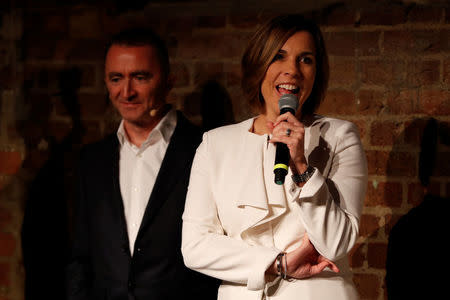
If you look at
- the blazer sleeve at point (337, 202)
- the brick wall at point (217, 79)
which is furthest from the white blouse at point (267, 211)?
the brick wall at point (217, 79)

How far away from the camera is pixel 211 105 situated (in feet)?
8.39

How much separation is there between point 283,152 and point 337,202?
0.31 m

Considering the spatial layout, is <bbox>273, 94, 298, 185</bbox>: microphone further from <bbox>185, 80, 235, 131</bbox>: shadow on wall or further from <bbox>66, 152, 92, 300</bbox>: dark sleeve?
<bbox>66, 152, 92, 300</bbox>: dark sleeve

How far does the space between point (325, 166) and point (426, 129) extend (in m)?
0.93

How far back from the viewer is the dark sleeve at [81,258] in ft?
6.99

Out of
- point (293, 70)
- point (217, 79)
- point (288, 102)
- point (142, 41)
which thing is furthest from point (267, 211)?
point (217, 79)

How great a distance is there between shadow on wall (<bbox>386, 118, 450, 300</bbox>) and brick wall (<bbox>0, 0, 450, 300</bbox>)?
0.06 ft

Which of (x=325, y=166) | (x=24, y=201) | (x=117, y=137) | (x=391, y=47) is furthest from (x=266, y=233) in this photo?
(x=24, y=201)

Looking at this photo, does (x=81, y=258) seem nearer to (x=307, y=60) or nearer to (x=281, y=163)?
(x=281, y=163)

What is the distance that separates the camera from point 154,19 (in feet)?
8.46

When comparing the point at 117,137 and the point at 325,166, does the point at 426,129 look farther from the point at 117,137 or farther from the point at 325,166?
the point at 117,137

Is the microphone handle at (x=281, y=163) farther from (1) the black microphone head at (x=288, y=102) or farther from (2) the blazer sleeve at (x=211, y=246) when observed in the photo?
(2) the blazer sleeve at (x=211, y=246)

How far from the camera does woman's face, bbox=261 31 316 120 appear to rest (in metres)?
1.71

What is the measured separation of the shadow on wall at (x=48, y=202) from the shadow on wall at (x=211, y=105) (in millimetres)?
667
